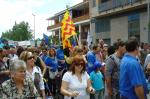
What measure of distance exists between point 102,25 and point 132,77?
46.5 m

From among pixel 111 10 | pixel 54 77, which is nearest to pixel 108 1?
pixel 111 10

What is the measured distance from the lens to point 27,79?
20.1ft

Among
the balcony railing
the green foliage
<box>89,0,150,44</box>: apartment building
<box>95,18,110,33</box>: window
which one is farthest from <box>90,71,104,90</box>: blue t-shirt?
the green foliage

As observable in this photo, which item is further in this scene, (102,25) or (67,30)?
(102,25)

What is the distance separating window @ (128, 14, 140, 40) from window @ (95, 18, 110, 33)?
668cm

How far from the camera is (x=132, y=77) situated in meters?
6.75

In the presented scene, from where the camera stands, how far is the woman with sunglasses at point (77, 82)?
764 cm

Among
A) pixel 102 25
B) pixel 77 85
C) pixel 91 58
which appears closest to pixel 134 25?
pixel 102 25

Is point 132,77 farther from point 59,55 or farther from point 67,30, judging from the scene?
point 67,30

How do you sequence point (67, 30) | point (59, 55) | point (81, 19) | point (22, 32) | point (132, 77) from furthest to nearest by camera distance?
point (22, 32) < point (81, 19) < point (67, 30) < point (59, 55) < point (132, 77)

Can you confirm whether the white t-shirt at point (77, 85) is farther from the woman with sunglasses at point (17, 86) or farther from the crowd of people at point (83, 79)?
the woman with sunglasses at point (17, 86)

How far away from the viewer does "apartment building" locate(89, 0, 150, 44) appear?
4112 centimetres

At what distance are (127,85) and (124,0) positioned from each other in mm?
37875

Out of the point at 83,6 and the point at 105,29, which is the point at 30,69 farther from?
the point at 83,6
